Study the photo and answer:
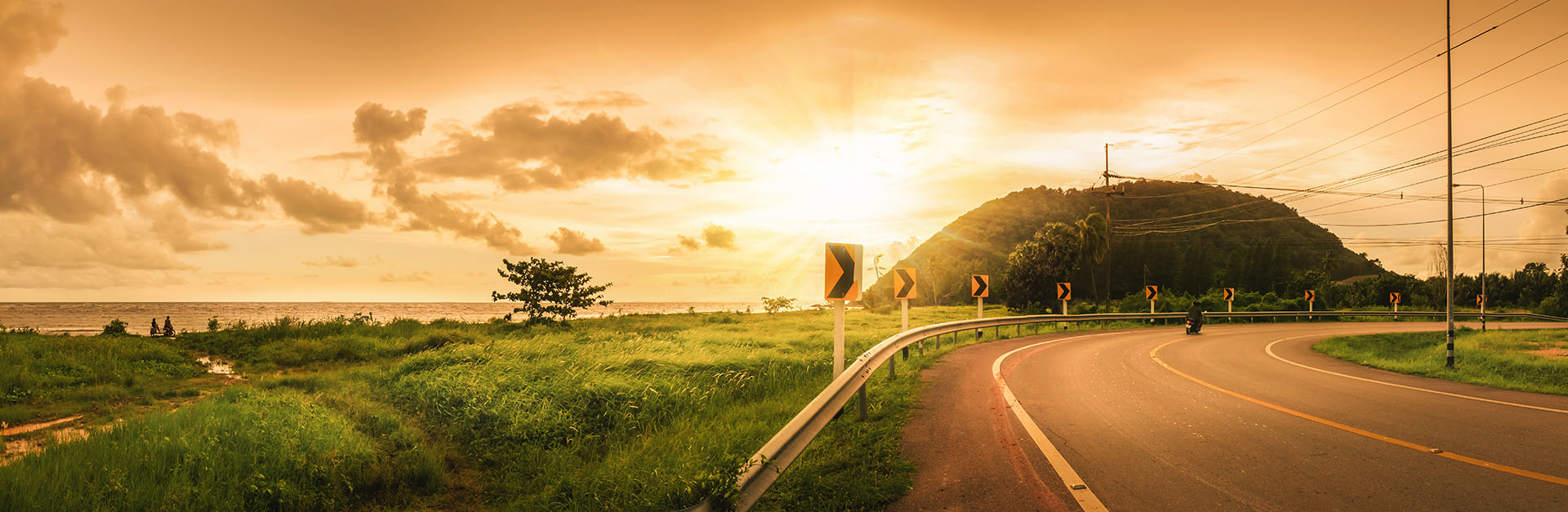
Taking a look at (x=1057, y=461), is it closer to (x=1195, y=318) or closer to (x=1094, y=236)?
(x=1195, y=318)

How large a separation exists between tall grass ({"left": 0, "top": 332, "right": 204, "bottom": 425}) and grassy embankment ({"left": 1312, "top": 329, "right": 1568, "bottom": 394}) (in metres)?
27.4

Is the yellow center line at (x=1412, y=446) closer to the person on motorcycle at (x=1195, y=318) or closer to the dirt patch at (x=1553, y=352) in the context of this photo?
the dirt patch at (x=1553, y=352)

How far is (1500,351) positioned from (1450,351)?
16.8ft

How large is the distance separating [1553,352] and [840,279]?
79.1 ft

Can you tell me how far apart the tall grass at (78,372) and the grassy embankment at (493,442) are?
2944 mm

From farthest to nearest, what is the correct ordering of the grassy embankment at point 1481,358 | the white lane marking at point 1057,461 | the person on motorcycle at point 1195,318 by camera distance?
the person on motorcycle at point 1195,318 < the grassy embankment at point 1481,358 < the white lane marking at point 1057,461

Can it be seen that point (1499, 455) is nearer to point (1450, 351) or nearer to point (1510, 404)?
point (1510, 404)

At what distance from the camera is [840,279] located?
28.6 feet

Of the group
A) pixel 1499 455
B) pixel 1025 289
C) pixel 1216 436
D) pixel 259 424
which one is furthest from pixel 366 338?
pixel 1025 289

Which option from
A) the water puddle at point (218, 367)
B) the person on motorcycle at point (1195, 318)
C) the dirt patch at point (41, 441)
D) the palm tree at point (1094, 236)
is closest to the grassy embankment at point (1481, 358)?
the person on motorcycle at point (1195, 318)

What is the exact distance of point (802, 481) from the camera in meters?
5.21

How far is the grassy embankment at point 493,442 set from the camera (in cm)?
567

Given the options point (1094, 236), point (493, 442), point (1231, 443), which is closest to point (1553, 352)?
point (1231, 443)

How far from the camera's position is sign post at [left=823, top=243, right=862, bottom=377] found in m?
8.62
